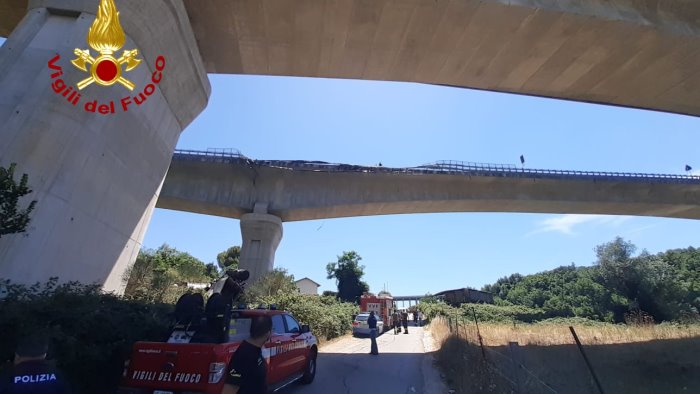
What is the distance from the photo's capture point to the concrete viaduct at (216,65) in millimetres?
7355

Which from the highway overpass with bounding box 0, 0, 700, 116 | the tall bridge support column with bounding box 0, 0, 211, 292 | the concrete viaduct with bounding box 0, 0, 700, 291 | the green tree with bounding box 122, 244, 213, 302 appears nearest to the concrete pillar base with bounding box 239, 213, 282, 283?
the green tree with bounding box 122, 244, 213, 302

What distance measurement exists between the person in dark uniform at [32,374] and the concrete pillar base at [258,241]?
17586 millimetres

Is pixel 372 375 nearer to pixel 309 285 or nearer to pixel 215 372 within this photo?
pixel 215 372

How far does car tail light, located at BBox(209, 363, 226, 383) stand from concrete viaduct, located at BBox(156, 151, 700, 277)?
15.7 meters

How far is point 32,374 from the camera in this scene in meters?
2.51

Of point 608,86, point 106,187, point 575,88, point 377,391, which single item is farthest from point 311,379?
point 608,86

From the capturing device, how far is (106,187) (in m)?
8.73

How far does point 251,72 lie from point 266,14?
3.05 m

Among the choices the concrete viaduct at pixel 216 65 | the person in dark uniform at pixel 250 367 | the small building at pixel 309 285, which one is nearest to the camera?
the person in dark uniform at pixel 250 367

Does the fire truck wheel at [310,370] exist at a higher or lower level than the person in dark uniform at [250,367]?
lower

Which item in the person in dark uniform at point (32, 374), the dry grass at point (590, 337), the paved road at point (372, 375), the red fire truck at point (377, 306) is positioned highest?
the red fire truck at point (377, 306)

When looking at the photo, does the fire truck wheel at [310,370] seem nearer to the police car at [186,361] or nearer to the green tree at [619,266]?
the police car at [186,361]

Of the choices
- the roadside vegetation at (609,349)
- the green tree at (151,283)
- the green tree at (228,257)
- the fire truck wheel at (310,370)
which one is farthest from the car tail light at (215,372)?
the green tree at (228,257)

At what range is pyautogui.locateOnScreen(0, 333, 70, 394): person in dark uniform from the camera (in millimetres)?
2422
